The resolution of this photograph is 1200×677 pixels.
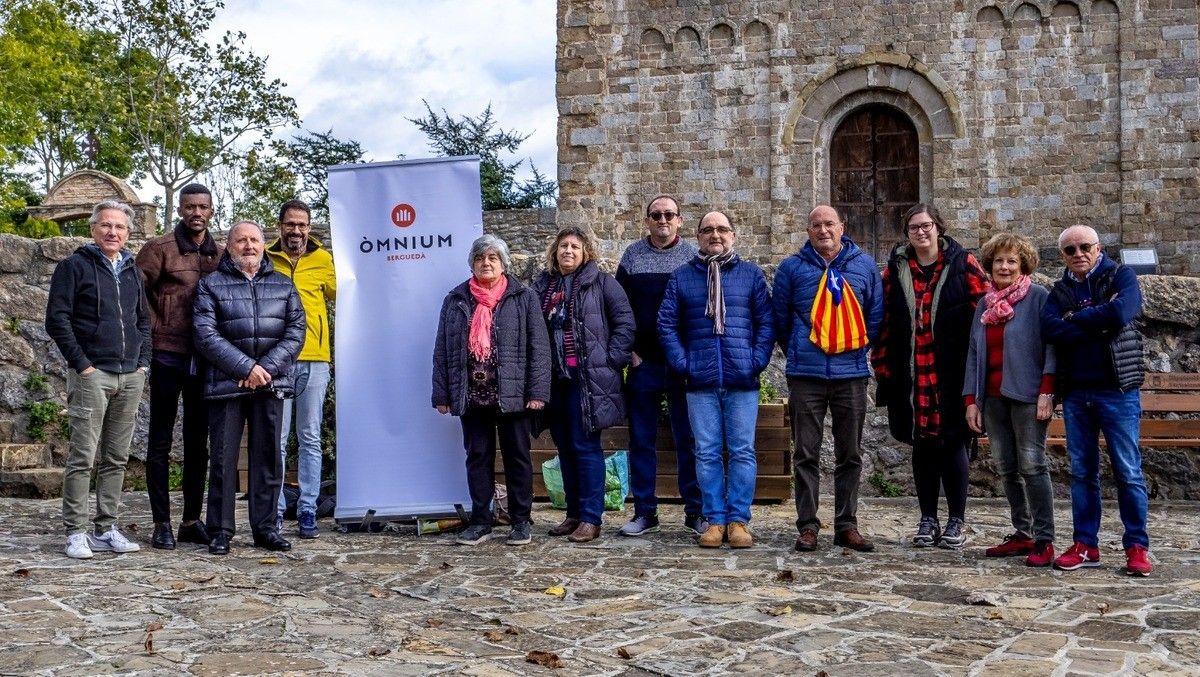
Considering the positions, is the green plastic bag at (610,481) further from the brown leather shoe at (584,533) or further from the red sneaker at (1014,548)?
the red sneaker at (1014,548)

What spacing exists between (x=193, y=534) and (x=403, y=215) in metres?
2.30

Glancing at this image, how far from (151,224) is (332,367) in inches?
595

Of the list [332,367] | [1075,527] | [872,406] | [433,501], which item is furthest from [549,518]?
[1075,527]

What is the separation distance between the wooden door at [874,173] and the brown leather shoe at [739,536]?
11.1m

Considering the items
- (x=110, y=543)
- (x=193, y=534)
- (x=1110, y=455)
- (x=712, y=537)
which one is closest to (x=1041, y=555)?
(x=1110, y=455)

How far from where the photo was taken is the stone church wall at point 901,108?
16031 mm

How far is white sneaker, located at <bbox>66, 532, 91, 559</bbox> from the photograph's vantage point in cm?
616

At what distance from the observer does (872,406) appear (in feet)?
29.1

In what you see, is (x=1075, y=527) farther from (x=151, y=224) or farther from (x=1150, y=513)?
(x=151, y=224)

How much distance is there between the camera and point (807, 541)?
21.0 ft

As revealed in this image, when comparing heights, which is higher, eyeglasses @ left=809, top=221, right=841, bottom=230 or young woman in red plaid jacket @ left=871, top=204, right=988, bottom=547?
eyeglasses @ left=809, top=221, right=841, bottom=230

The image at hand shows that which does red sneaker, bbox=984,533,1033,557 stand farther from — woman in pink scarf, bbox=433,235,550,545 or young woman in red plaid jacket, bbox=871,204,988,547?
woman in pink scarf, bbox=433,235,550,545

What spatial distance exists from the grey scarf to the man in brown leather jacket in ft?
9.50

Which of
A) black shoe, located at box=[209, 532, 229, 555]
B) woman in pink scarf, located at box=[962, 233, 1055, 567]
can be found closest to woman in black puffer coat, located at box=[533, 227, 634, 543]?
black shoe, located at box=[209, 532, 229, 555]
